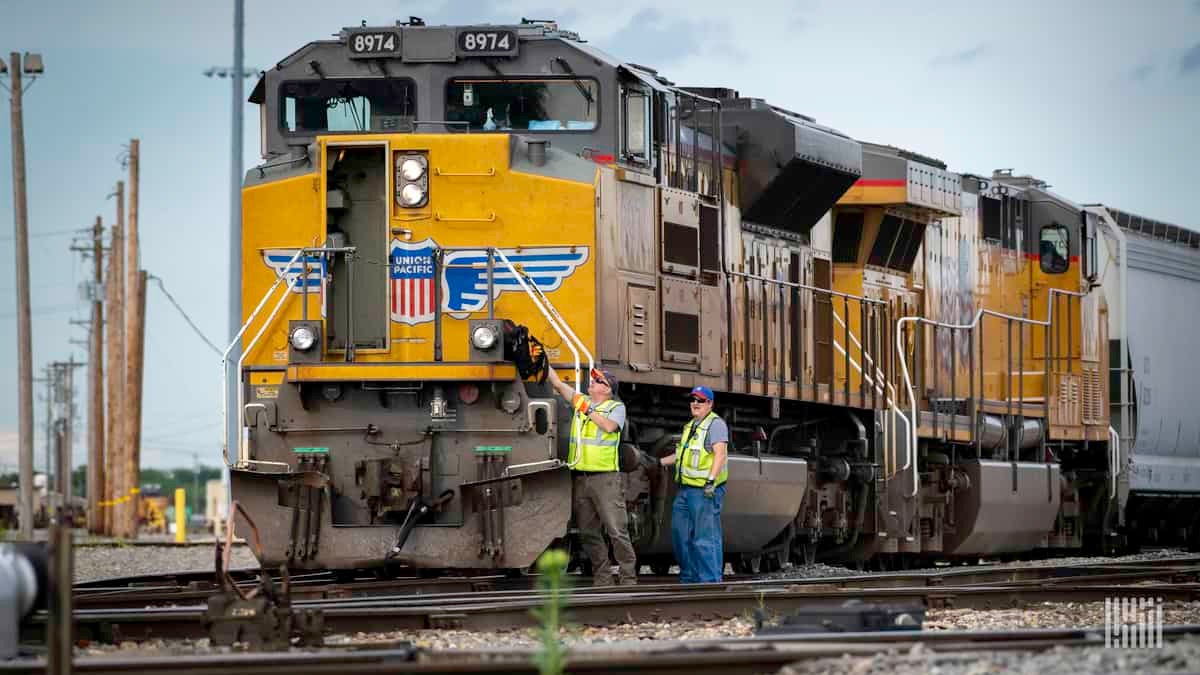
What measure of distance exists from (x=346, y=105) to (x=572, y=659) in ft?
22.5

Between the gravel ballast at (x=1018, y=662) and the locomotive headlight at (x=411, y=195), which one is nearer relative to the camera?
the gravel ballast at (x=1018, y=662)

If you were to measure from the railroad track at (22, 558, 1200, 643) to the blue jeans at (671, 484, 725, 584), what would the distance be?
661 millimetres

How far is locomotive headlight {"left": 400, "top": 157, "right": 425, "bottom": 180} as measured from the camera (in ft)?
40.8

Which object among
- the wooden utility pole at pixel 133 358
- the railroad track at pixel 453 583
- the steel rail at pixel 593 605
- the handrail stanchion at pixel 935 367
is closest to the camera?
the steel rail at pixel 593 605

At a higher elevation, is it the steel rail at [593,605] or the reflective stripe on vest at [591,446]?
the reflective stripe on vest at [591,446]

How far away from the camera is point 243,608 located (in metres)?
8.37

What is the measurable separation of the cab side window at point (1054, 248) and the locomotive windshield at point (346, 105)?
34.6 feet

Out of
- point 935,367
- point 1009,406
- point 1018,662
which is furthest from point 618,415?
point 1009,406

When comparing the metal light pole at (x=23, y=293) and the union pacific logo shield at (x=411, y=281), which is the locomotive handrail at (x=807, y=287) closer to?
the union pacific logo shield at (x=411, y=281)

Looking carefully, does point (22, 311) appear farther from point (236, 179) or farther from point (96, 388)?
point (96, 388)

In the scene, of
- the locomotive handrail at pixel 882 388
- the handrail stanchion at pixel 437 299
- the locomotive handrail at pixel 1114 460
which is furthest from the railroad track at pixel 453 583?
the locomotive handrail at pixel 1114 460

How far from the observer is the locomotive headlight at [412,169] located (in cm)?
1243

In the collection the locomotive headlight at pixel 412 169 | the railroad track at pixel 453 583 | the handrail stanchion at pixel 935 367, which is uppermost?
the locomotive headlight at pixel 412 169

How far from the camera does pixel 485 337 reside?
11992mm
